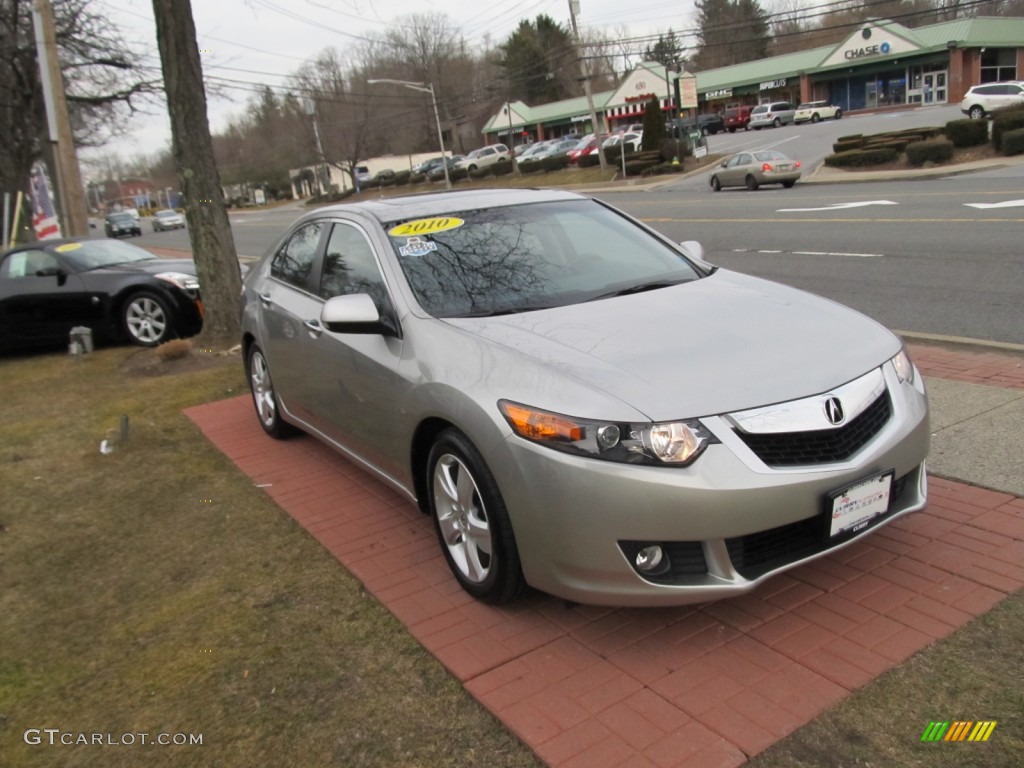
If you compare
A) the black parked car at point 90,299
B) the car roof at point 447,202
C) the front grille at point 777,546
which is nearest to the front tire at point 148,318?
the black parked car at point 90,299

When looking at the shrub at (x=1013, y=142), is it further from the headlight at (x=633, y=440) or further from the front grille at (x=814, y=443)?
the headlight at (x=633, y=440)

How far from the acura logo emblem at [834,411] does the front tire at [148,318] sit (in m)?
9.02

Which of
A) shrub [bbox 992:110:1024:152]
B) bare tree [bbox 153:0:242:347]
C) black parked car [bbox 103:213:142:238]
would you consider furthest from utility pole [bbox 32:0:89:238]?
black parked car [bbox 103:213:142:238]

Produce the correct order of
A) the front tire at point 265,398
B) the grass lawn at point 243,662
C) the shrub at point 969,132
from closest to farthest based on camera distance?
the grass lawn at point 243,662 < the front tire at point 265,398 < the shrub at point 969,132

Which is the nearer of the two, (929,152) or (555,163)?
(929,152)

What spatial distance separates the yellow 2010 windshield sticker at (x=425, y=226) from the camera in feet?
14.7

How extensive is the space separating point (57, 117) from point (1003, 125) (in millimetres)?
27535

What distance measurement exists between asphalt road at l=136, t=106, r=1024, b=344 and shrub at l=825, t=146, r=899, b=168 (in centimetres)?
460

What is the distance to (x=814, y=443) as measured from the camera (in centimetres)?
310

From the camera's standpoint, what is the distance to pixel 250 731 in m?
2.99

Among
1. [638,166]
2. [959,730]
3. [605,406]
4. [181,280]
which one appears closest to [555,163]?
[638,166]

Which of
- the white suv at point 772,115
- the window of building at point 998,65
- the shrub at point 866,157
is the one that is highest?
the window of building at point 998,65

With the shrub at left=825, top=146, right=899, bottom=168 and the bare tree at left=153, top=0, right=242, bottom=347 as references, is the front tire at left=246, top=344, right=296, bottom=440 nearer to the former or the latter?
the bare tree at left=153, top=0, right=242, bottom=347

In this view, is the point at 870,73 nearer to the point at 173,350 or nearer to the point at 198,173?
the point at 198,173
